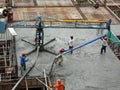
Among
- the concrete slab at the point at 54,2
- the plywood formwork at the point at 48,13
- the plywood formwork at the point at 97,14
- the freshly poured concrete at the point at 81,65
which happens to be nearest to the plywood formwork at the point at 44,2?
the concrete slab at the point at 54,2

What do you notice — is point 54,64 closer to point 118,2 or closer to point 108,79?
point 108,79

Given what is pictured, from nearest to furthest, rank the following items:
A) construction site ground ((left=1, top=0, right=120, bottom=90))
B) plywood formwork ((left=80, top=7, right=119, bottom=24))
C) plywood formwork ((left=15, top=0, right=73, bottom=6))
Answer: construction site ground ((left=1, top=0, right=120, bottom=90))
plywood formwork ((left=80, top=7, right=119, bottom=24))
plywood formwork ((left=15, top=0, right=73, bottom=6))

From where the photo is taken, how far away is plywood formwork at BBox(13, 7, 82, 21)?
30.4 m

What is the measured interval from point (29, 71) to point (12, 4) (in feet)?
46.4

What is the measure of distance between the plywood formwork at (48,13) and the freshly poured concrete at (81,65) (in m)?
3.91

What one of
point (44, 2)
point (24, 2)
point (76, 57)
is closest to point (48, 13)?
point (44, 2)

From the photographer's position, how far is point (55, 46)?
969 inches

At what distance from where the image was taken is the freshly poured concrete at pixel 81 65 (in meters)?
19.7

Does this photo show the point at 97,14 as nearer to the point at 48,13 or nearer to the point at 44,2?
the point at 48,13

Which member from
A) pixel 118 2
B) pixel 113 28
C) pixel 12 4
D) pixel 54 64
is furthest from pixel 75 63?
pixel 118 2

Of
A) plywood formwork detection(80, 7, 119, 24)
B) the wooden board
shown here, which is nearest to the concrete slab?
the wooden board

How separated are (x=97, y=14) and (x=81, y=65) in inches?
445

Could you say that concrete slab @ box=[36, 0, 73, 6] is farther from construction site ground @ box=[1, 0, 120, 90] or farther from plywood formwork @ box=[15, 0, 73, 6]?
construction site ground @ box=[1, 0, 120, 90]

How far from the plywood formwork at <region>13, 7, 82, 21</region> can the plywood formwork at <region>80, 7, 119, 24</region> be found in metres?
0.96
